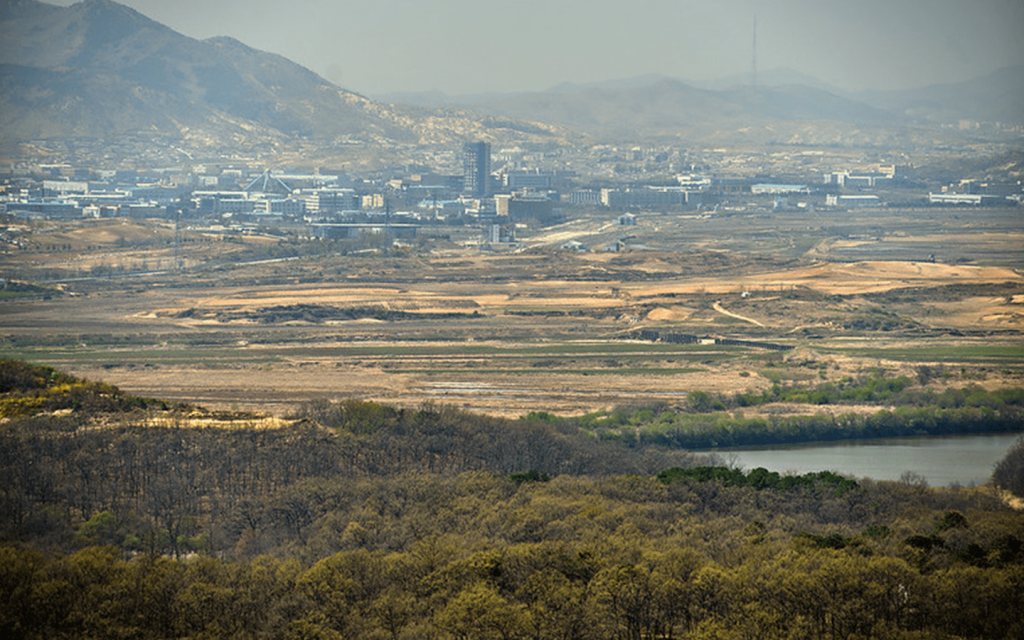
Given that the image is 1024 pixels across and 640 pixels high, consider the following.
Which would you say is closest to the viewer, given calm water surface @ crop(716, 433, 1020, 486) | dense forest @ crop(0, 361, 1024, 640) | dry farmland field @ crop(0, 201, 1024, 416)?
dense forest @ crop(0, 361, 1024, 640)

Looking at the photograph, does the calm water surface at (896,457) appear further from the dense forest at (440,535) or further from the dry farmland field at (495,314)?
the dry farmland field at (495,314)

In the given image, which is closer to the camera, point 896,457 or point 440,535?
point 440,535

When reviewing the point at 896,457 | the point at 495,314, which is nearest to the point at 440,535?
the point at 896,457

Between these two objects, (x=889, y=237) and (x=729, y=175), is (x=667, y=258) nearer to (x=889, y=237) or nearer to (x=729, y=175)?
(x=889, y=237)

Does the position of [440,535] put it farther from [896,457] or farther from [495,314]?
[495,314]

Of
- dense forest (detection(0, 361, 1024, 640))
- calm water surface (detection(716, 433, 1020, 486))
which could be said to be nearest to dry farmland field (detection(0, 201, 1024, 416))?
calm water surface (detection(716, 433, 1020, 486))

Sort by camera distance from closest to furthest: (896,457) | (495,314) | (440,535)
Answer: (440,535) < (896,457) < (495,314)

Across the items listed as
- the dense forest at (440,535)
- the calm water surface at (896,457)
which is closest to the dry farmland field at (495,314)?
the calm water surface at (896,457)

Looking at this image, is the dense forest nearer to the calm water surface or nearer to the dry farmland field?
the calm water surface
